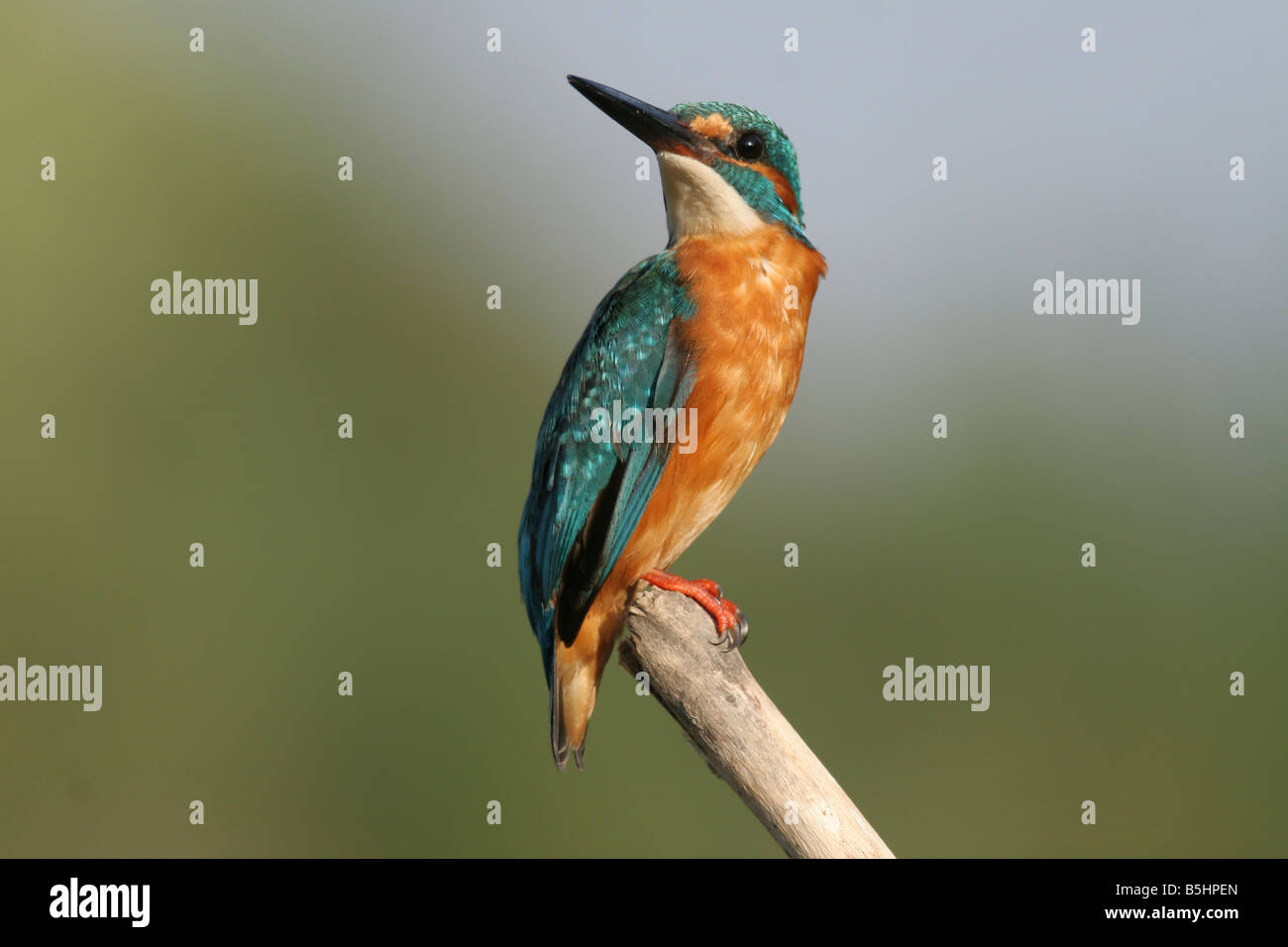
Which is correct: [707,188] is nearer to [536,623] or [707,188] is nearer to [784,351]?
[784,351]

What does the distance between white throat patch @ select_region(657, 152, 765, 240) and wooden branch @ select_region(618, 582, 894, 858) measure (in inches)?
39.6

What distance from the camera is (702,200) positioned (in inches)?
117

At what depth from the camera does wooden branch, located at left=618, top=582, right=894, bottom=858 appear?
2.41 meters

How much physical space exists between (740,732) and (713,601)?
415 mm

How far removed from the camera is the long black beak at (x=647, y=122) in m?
2.83

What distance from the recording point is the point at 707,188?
2951 millimetres

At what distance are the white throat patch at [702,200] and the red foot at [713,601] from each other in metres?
0.94

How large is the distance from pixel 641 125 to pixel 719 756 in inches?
63.7

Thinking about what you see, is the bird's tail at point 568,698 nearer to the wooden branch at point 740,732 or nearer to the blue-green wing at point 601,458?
the blue-green wing at point 601,458

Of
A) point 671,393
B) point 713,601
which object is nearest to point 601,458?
point 671,393

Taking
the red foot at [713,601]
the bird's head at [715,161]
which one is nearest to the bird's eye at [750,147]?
the bird's head at [715,161]

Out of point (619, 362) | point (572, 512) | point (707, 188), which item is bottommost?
point (572, 512)

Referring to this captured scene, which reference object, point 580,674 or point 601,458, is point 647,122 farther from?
point 580,674
